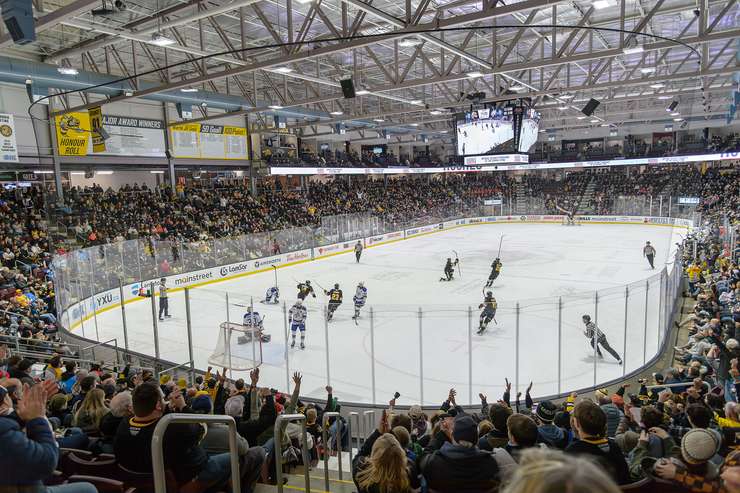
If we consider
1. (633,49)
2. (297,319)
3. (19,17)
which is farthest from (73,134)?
(633,49)

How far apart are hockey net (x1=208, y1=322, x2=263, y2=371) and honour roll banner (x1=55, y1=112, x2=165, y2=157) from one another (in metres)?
13.5

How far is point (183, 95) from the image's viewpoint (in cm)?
2148

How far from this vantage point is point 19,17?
23.1 ft

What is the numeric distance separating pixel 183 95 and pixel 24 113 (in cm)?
700

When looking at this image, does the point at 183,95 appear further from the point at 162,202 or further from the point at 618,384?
the point at 618,384

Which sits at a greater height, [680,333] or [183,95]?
[183,95]

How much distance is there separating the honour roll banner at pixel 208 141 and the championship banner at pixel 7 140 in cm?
922

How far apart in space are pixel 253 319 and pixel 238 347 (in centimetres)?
63

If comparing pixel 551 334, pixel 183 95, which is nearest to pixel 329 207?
pixel 183 95

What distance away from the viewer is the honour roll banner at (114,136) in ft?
76.3

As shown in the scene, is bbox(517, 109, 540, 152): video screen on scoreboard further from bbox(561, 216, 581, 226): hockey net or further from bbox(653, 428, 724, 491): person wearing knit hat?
bbox(653, 428, 724, 491): person wearing knit hat

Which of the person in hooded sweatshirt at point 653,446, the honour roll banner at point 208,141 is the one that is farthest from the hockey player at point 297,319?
the honour roll banner at point 208,141

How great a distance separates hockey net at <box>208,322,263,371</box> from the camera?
10.0 metres

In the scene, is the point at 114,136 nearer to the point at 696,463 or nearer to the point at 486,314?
the point at 486,314
